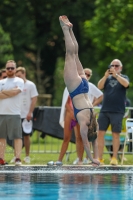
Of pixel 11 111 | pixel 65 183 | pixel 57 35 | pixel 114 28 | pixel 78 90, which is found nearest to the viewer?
pixel 65 183

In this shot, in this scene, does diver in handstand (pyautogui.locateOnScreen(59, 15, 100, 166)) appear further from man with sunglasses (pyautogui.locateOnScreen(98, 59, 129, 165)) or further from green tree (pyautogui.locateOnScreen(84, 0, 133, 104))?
green tree (pyautogui.locateOnScreen(84, 0, 133, 104))

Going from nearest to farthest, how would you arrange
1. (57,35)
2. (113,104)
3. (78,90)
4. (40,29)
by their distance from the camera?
(78,90) < (113,104) < (57,35) < (40,29)

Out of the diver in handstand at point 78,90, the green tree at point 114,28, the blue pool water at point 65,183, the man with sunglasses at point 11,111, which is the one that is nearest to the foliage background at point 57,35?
the green tree at point 114,28

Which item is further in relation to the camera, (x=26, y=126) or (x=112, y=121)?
(x=26, y=126)

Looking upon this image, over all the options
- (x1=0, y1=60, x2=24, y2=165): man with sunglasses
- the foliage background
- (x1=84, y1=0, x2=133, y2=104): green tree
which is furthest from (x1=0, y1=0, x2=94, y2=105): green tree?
(x1=0, y1=60, x2=24, y2=165): man with sunglasses

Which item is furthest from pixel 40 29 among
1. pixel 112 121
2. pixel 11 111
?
pixel 11 111

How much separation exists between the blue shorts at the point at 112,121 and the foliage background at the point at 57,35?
27.6 m

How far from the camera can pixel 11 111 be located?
1909 centimetres

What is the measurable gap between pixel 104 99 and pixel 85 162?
1533 millimetres

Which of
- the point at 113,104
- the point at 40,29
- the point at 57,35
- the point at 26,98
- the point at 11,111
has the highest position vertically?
the point at 40,29

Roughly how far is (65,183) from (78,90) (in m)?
2.49

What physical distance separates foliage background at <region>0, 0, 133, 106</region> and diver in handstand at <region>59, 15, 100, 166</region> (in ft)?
101

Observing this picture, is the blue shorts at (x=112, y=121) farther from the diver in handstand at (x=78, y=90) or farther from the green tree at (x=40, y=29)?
the green tree at (x=40, y=29)

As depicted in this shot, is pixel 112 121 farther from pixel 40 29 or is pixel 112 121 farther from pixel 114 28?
pixel 40 29
